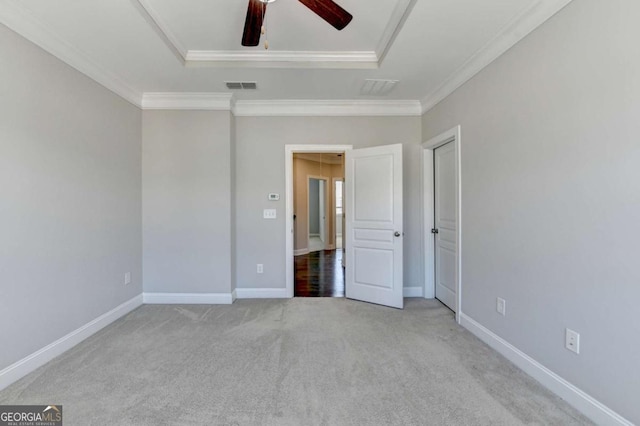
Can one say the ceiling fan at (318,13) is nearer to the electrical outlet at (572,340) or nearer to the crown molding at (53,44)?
the crown molding at (53,44)

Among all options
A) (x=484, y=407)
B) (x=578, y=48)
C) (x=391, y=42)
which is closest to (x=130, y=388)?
(x=484, y=407)

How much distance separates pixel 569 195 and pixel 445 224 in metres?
1.72

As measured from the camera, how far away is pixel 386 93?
11.3 ft

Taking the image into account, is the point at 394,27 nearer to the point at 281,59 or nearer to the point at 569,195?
the point at 281,59

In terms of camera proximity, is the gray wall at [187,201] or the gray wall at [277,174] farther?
the gray wall at [277,174]

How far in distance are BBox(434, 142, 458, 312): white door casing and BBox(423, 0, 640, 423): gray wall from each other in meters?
0.65

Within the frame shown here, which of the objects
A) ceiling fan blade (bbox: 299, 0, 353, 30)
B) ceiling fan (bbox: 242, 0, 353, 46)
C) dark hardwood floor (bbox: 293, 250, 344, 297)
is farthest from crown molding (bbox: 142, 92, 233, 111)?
dark hardwood floor (bbox: 293, 250, 344, 297)

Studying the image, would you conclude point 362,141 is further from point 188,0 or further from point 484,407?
point 484,407

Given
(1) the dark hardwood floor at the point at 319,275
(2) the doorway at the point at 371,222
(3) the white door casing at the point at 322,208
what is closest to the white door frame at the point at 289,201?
(2) the doorway at the point at 371,222

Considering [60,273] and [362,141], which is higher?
[362,141]

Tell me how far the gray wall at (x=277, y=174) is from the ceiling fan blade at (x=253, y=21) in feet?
6.05

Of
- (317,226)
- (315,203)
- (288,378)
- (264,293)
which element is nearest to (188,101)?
(264,293)

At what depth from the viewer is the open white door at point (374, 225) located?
3428 millimetres

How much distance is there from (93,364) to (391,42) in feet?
11.5
